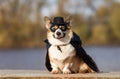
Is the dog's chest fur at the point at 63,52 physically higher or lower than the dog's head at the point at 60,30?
lower

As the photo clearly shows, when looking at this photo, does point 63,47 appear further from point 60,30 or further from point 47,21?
point 47,21

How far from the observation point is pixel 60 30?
4.42 meters

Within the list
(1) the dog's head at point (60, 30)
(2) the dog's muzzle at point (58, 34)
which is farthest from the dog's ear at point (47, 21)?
(2) the dog's muzzle at point (58, 34)

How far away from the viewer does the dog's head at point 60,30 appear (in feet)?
14.6

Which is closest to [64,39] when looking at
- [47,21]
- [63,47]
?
[63,47]

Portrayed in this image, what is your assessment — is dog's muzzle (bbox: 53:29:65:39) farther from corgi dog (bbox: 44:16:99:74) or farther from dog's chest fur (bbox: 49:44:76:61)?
dog's chest fur (bbox: 49:44:76:61)

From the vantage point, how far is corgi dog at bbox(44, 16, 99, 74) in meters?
4.45

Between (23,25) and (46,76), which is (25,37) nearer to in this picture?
(23,25)

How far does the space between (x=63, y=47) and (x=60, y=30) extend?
163mm

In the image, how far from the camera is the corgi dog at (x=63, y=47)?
175 inches

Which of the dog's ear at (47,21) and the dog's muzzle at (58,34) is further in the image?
the dog's ear at (47,21)

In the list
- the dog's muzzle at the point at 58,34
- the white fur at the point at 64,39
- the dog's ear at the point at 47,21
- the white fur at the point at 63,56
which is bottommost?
the white fur at the point at 63,56

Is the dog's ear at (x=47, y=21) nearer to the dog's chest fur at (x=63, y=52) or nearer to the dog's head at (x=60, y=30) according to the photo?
the dog's head at (x=60, y=30)

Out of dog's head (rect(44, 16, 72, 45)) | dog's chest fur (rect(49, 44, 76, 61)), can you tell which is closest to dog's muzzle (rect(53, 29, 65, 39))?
dog's head (rect(44, 16, 72, 45))
